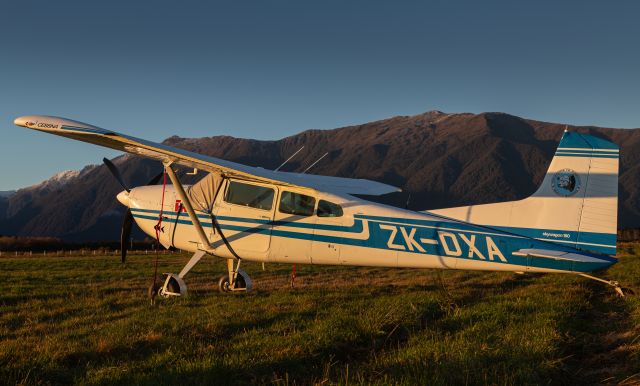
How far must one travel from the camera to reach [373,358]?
5.20m

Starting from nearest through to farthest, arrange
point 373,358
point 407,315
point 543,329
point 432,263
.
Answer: point 373,358 → point 543,329 → point 407,315 → point 432,263

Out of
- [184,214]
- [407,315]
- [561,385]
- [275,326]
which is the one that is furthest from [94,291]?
[561,385]

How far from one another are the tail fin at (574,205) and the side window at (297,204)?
10.3 ft

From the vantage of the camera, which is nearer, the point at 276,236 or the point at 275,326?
the point at 275,326

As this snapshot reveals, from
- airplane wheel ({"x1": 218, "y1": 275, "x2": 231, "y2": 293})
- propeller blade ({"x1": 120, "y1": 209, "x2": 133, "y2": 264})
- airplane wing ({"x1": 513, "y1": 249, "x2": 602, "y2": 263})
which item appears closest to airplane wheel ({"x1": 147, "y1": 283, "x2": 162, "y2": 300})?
airplane wheel ({"x1": 218, "y1": 275, "x2": 231, "y2": 293})

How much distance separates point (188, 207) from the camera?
10109 millimetres

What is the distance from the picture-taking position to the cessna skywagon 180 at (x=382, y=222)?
8836 millimetres

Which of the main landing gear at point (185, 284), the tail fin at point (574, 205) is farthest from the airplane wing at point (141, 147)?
the tail fin at point (574, 205)

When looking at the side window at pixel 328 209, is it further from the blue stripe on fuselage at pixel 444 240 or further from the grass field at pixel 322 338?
the grass field at pixel 322 338

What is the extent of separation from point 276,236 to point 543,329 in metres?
5.44

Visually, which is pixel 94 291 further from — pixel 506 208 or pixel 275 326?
pixel 506 208

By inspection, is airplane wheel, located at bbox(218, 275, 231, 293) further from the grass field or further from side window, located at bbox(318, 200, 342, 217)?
side window, located at bbox(318, 200, 342, 217)

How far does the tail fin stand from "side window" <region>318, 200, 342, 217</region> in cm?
258

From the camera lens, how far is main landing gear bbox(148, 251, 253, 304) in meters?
9.97
